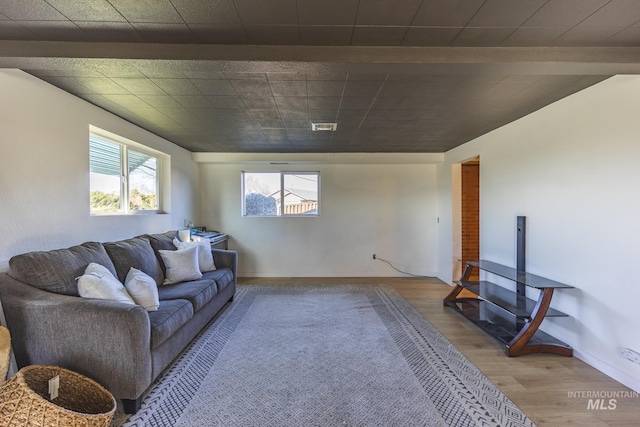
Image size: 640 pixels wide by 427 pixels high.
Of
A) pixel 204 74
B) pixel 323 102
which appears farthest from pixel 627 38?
pixel 204 74

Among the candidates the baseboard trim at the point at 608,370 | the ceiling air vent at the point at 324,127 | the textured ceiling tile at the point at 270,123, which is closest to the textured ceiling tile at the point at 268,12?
the textured ceiling tile at the point at 270,123

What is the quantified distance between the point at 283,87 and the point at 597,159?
258cm

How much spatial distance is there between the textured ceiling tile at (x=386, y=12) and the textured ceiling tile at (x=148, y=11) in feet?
3.14

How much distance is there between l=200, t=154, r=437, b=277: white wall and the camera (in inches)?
204

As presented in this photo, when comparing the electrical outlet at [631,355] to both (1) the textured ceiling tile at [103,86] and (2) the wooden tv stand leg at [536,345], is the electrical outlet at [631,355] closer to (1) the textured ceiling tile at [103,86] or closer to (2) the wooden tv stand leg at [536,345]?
(2) the wooden tv stand leg at [536,345]

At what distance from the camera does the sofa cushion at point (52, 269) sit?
182 cm

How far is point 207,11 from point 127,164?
8.73ft

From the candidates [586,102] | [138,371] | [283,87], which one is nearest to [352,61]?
[283,87]

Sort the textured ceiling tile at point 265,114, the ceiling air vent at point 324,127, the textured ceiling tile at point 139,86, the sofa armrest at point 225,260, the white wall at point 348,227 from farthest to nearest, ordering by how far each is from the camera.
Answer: the white wall at point 348,227
the sofa armrest at point 225,260
the ceiling air vent at point 324,127
the textured ceiling tile at point 265,114
the textured ceiling tile at point 139,86

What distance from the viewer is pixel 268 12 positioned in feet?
4.72

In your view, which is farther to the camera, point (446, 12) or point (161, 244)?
point (161, 244)

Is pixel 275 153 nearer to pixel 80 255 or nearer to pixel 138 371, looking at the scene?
pixel 80 255

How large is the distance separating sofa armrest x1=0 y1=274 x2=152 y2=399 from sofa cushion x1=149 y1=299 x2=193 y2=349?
20 cm

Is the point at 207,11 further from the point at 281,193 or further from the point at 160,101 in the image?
the point at 281,193
